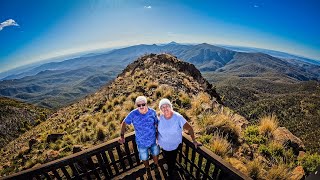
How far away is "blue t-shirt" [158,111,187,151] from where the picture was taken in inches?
197

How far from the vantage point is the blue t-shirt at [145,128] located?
17.2 feet

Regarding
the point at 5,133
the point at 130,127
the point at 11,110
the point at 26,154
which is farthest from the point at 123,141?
the point at 11,110

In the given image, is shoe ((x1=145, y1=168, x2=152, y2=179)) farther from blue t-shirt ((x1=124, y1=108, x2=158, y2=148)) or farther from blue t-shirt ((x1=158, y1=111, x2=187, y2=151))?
blue t-shirt ((x1=158, y1=111, x2=187, y2=151))

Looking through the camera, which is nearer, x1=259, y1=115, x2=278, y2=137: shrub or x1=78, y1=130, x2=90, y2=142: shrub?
x1=259, y1=115, x2=278, y2=137: shrub

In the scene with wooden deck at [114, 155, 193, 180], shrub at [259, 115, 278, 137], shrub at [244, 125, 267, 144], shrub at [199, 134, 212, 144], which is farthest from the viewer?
shrub at [259, 115, 278, 137]

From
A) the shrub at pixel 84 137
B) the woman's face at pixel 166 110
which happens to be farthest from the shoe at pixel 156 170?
the shrub at pixel 84 137

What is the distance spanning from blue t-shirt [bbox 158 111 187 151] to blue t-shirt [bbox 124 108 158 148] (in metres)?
0.23

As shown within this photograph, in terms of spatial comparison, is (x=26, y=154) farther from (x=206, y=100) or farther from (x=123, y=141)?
(x=206, y=100)

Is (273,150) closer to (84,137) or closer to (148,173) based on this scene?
(148,173)

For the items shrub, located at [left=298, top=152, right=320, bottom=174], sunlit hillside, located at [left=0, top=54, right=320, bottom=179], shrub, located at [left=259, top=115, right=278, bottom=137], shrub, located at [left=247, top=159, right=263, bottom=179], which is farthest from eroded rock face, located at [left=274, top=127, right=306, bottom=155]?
shrub, located at [left=247, top=159, right=263, bottom=179]

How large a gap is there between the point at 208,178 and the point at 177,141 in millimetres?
1070

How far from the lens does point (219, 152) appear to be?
6.29 m

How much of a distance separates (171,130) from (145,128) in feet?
2.25

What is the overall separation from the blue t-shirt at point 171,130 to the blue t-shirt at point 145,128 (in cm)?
23
